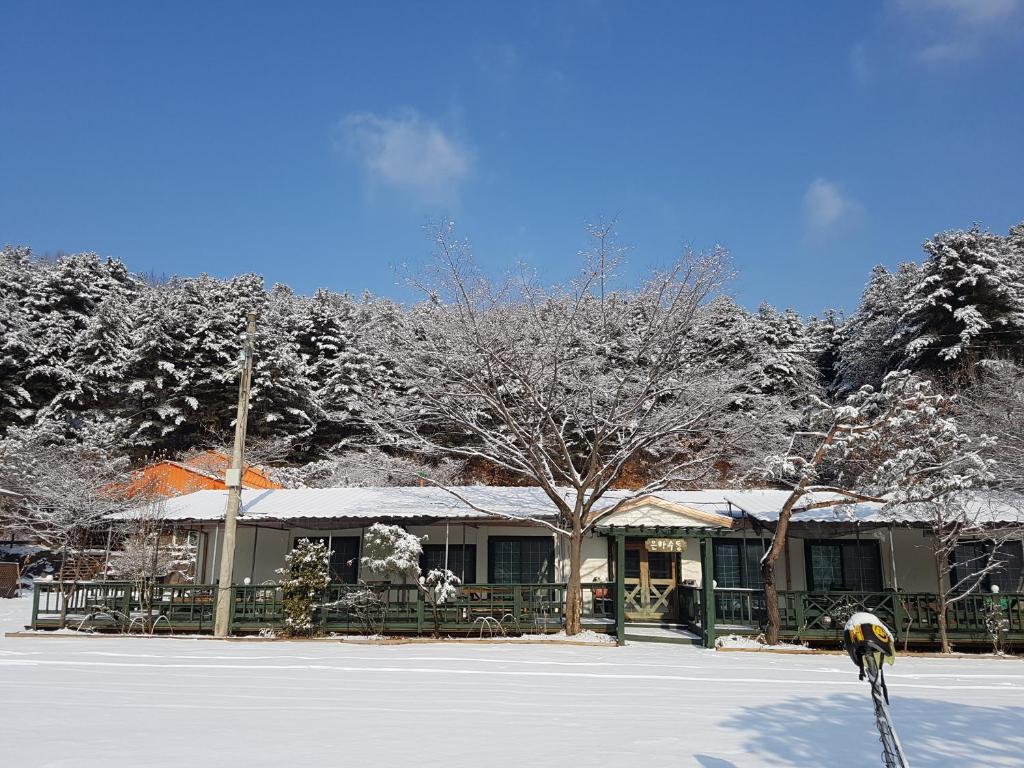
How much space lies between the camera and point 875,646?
11.3 ft

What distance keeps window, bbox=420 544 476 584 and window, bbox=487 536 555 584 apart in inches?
18.5

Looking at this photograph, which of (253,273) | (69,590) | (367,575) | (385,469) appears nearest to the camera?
(69,590)

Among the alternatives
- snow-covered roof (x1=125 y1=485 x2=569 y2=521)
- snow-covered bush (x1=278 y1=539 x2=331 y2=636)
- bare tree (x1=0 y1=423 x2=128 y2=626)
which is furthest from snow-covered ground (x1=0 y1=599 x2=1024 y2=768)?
bare tree (x1=0 y1=423 x2=128 y2=626)

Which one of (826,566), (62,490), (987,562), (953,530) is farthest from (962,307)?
(62,490)

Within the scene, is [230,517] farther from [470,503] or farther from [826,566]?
[826,566]

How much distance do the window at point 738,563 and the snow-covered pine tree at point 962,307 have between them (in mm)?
16308

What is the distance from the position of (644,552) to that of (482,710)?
11.1 meters

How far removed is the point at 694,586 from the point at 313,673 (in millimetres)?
9182

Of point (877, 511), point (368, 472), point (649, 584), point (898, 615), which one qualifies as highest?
point (368, 472)

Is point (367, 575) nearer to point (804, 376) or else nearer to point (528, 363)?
point (528, 363)

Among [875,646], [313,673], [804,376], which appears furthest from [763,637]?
[804,376]

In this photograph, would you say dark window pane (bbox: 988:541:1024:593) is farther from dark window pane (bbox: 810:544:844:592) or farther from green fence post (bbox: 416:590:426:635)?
green fence post (bbox: 416:590:426:635)

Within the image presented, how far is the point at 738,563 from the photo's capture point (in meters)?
17.9

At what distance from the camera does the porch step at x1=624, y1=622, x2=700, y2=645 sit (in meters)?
14.5
